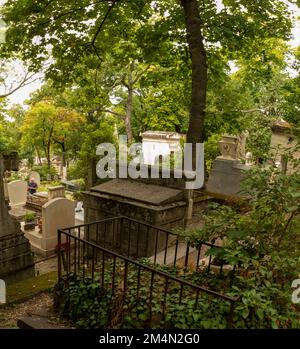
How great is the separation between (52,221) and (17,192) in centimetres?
760

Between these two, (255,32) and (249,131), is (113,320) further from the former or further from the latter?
(249,131)

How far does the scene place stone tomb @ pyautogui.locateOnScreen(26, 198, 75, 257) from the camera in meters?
11.0

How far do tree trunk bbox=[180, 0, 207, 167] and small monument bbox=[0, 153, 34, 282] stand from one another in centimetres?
430

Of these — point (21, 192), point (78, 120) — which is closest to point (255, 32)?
point (21, 192)

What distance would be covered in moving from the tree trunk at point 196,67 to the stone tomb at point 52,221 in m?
5.25

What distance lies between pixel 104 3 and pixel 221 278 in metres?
7.95

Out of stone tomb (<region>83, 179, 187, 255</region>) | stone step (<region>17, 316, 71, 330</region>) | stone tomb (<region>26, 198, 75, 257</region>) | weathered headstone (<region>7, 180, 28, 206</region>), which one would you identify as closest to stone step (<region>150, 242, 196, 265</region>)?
stone tomb (<region>83, 179, 187, 255</region>)

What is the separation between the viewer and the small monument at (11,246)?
23.0 ft

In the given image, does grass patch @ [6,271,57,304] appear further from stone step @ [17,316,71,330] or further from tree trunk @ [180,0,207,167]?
tree trunk @ [180,0,207,167]

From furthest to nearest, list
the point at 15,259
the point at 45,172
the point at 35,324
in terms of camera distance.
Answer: the point at 45,172
the point at 15,259
the point at 35,324

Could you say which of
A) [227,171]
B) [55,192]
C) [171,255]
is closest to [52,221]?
[55,192]

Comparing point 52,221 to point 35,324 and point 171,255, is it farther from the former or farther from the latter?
point 35,324

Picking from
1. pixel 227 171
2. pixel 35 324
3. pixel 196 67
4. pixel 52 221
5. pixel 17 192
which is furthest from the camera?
pixel 17 192

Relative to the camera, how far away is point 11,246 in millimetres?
7137
